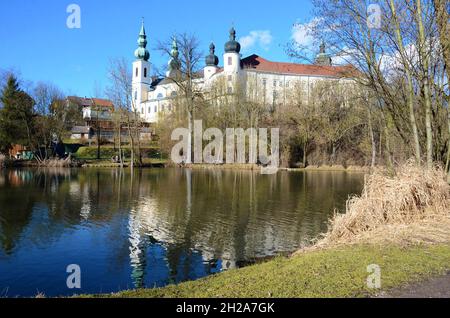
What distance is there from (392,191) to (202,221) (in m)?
6.34

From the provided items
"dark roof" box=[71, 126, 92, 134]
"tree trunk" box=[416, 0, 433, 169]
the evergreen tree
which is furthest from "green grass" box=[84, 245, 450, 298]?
"dark roof" box=[71, 126, 92, 134]

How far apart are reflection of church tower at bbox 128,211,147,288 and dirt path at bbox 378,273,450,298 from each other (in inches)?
177

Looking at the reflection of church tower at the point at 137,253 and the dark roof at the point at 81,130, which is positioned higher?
the dark roof at the point at 81,130

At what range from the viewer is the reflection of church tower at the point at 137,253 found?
809cm

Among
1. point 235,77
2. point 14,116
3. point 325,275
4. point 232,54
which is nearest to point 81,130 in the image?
point 14,116

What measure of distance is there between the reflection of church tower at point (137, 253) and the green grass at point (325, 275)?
6.31 feet

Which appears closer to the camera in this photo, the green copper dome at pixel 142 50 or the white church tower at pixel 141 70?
the green copper dome at pixel 142 50

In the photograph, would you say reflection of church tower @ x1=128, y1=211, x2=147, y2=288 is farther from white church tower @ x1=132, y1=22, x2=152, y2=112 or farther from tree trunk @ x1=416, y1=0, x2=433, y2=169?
white church tower @ x1=132, y1=22, x2=152, y2=112

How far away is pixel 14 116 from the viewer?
149 feet

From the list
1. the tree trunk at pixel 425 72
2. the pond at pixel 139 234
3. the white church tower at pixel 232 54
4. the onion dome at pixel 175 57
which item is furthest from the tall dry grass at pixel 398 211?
the white church tower at pixel 232 54

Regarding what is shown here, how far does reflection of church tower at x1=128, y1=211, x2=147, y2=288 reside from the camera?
26.6ft

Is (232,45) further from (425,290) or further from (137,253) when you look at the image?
(425,290)

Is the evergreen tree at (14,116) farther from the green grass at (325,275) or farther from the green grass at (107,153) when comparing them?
the green grass at (325,275)

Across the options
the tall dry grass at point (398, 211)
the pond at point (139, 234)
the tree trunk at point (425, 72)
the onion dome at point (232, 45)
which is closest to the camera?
the pond at point (139, 234)
